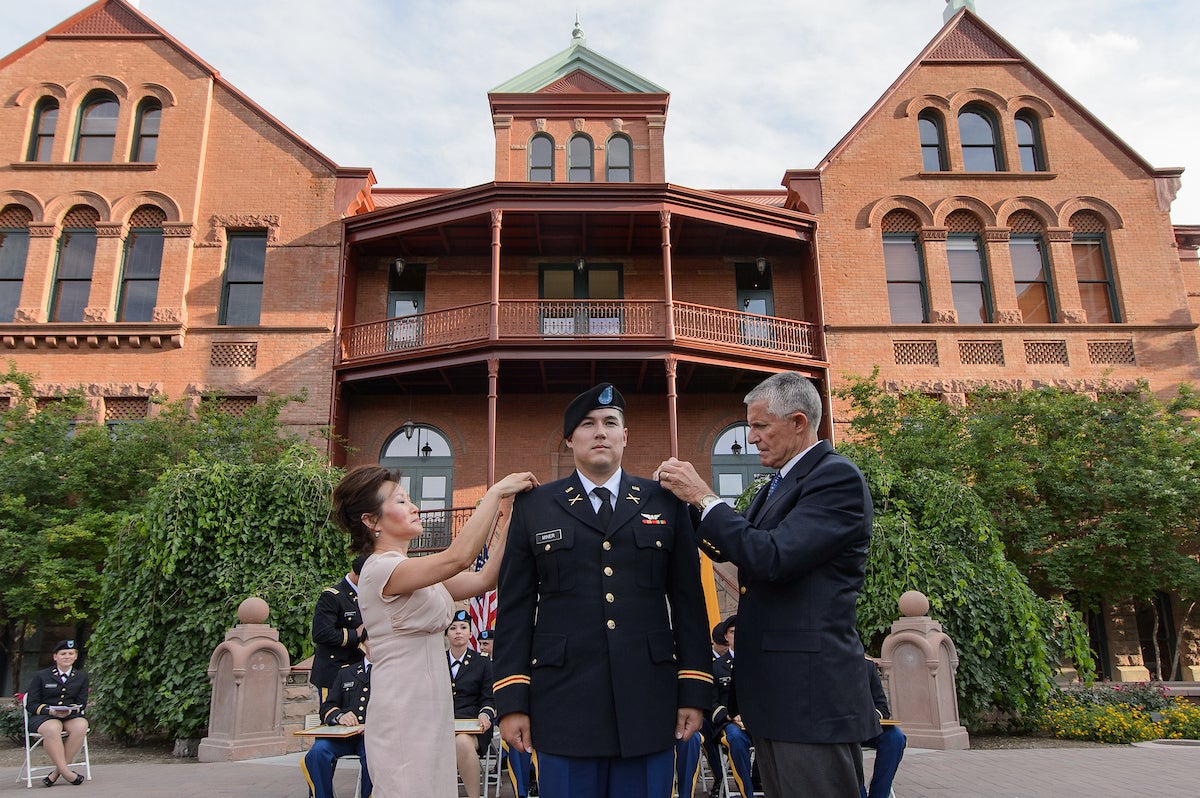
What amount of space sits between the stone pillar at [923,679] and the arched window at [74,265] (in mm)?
18412

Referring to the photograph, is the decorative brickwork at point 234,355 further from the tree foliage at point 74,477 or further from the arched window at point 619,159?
the arched window at point 619,159

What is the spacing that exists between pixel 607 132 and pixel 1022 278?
10750 mm

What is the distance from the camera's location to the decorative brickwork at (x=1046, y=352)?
18.5 meters

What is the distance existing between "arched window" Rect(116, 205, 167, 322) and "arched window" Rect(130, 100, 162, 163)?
58.3 inches

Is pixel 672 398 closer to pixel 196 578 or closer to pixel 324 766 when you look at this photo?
pixel 196 578

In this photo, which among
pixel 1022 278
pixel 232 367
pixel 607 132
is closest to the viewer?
pixel 232 367

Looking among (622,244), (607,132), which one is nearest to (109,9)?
(607,132)

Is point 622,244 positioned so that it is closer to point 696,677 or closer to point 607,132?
point 607,132

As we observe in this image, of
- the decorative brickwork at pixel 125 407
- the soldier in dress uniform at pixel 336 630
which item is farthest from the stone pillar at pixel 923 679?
the decorative brickwork at pixel 125 407

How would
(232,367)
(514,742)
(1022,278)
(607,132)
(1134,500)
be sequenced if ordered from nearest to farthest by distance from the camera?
1. (514,742)
2. (1134,500)
3. (232,367)
4. (1022,278)
5. (607,132)

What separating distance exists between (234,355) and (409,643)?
656 inches

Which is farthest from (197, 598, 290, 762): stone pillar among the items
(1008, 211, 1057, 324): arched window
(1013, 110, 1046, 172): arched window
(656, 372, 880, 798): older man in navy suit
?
(1013, 110, 1046, 172): arched window

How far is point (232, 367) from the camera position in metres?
18.0

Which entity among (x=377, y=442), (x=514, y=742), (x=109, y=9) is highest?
(x=109, y=9)
